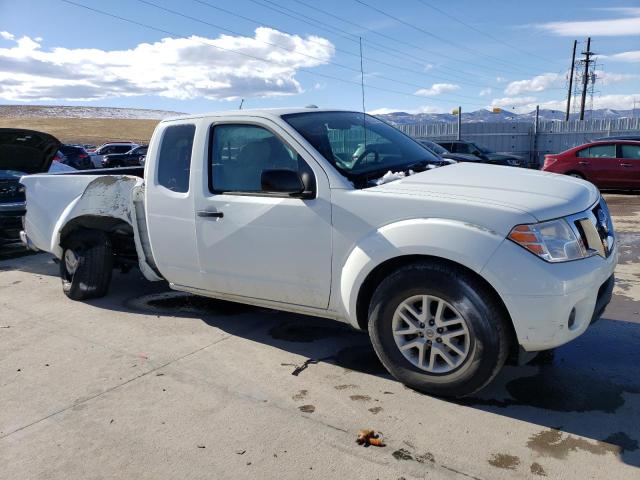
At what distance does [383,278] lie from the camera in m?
3.48

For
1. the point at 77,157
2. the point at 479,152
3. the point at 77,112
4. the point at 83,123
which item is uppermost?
the point at 77,112

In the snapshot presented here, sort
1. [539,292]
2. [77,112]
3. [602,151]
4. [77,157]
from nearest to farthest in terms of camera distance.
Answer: [539,292] < [602,151] < [77,157] < [77,112]

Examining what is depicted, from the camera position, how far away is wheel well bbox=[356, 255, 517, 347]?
10.1ft

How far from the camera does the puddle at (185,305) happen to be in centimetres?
529

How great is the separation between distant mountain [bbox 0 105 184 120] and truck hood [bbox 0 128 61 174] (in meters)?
167

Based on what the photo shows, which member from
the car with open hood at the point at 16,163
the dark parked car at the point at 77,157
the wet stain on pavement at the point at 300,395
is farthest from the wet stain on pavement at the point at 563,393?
the dark parked car at the point at 77,157

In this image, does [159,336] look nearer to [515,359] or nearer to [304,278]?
[304,278]

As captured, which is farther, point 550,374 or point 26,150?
point 26,150

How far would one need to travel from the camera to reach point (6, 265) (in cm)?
775

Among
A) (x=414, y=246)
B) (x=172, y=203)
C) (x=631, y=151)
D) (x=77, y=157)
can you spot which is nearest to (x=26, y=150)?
(x=172, y=203)

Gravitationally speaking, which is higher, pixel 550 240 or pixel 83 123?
pixel 83 123

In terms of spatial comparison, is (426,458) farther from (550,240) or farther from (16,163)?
(16,163)

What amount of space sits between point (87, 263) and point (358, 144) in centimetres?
324

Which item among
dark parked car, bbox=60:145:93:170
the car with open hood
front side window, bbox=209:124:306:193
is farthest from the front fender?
dark parked car, bbox=60:145:93:170
